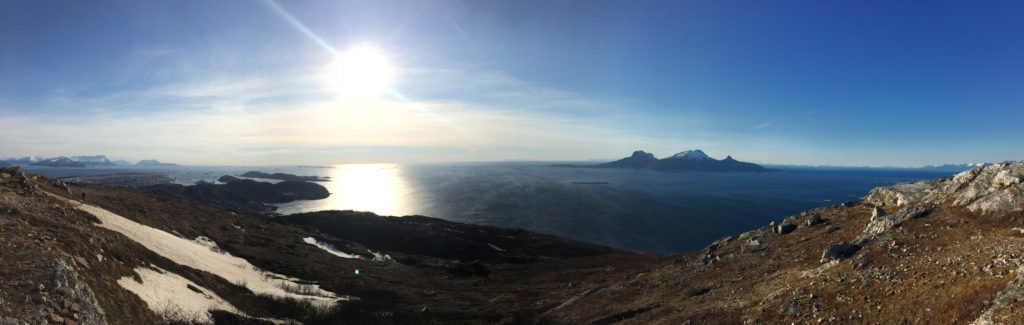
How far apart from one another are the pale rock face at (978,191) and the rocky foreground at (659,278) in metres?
0.09

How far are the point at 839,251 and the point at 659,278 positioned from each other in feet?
47.1

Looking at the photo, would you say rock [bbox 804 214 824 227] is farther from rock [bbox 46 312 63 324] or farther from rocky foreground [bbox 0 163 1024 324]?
rock [bbox 46 312 63 324]

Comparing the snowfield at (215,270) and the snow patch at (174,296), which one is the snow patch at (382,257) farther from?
the snow patch at (174,296)

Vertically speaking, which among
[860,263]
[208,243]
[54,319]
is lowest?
[208,243]

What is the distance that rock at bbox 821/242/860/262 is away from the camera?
76.5ft

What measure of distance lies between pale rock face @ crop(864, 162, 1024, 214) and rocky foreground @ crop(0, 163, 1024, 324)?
0.31 ft

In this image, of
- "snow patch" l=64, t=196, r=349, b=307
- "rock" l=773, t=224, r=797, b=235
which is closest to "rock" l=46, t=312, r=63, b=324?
"snow patch" l=64, t=196, r=349, b=307

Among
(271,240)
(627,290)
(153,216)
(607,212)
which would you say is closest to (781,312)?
(627,290)

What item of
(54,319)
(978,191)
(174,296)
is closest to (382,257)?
(174,296)

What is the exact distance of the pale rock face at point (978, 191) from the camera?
21.2 metres

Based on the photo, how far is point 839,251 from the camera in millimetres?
23688

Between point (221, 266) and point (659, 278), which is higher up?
point (659, 278)

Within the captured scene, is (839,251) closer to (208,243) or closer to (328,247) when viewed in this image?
(208,243)

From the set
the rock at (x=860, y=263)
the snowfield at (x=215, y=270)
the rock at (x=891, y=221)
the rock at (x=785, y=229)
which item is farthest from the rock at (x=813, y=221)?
the snowfield at (x=215, y=270)
